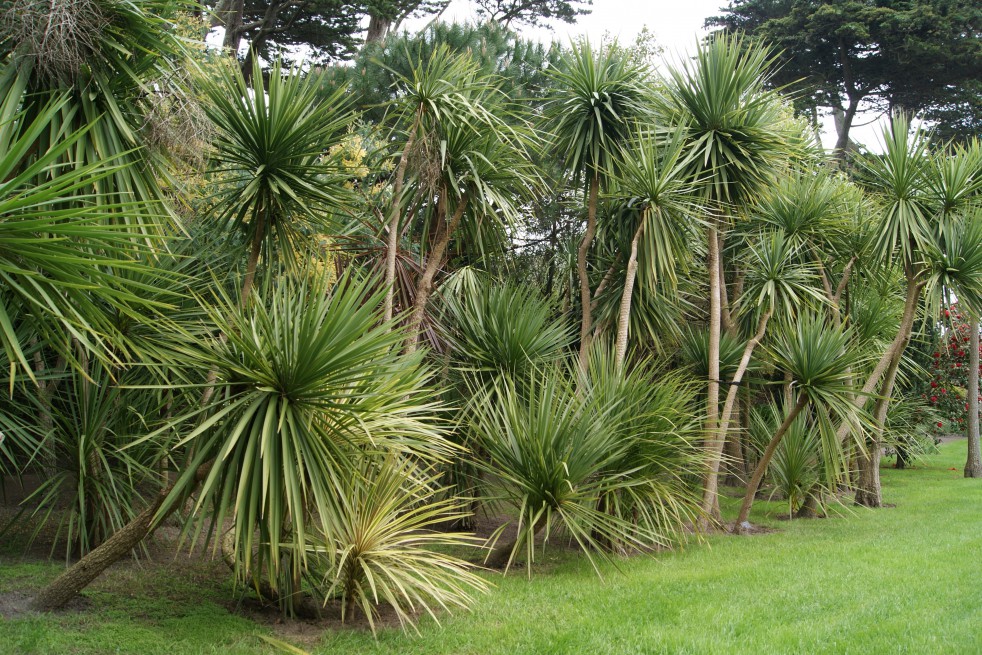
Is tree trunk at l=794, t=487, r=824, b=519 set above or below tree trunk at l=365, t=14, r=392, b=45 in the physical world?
below

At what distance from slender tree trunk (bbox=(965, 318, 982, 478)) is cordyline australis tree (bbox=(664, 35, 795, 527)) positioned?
8.28 meters

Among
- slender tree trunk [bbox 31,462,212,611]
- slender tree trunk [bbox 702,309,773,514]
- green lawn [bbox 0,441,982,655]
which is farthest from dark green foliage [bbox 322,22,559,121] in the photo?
slender tree trunk [bbox 31,462,212,611]

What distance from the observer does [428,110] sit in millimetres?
7543

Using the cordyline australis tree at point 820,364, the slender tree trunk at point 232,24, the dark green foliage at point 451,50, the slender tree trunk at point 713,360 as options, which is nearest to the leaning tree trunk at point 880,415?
the cordyline australis tree at point 820,364

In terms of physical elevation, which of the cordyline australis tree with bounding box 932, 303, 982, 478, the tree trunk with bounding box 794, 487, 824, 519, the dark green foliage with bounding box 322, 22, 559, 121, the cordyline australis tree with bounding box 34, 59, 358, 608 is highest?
the dark green foliage with bounding box 322, 22, 559, 121

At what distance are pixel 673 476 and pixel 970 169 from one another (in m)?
6.17

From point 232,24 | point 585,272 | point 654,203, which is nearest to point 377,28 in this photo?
point 232,24

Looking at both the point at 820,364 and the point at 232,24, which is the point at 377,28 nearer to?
the point at 232,24

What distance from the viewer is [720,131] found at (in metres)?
9.20

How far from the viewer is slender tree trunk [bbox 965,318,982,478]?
15.0 metres

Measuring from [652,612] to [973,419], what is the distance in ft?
40.7

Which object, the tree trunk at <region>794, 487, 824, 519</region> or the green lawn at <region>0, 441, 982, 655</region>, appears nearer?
the green lawn at <region>0, 441, 982, 655</region>

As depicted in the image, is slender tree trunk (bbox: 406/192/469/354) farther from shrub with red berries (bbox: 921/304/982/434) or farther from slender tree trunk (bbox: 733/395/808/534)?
shrub with red berries (bbox: 921/304/982/434)

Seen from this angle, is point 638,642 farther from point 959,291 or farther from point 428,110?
point 959,291
